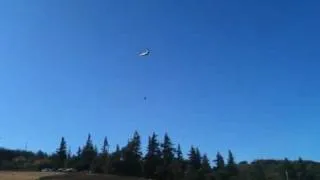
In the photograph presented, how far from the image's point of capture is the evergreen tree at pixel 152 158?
4264 inches

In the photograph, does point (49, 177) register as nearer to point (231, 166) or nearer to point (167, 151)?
point (167, 151)

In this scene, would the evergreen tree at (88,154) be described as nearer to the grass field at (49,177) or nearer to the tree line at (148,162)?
the tree line at (148,162)

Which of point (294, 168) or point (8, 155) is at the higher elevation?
point (8, 155)

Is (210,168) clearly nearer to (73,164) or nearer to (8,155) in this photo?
(73,164)

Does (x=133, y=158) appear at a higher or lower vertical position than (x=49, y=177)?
higher

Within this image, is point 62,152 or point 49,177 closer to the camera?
point 49,177

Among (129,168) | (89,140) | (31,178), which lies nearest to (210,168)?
(129,168)

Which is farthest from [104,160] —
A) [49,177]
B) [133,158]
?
[49,177]

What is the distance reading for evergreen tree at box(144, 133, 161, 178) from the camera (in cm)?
10831

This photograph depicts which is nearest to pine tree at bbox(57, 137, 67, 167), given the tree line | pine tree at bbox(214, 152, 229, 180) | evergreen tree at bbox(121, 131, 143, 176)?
the tree line

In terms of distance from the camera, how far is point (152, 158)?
111 metres

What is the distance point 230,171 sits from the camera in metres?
123

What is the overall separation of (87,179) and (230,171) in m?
56.8

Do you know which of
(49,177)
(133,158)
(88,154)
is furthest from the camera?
(88,154)
